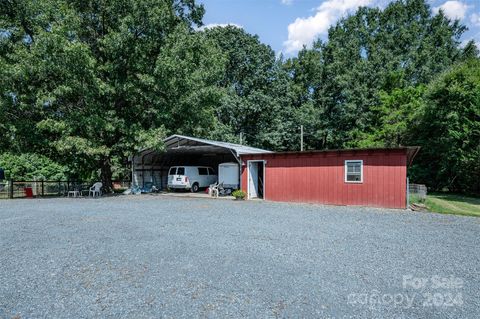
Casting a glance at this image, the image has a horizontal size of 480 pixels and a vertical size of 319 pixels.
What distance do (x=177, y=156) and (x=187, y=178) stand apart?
3.99m

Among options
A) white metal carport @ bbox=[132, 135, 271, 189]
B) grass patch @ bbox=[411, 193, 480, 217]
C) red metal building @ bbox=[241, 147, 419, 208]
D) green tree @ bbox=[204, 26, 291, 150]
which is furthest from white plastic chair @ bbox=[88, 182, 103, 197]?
grass patch @ bbox=[411, 193, 480, 217]

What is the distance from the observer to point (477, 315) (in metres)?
3.44

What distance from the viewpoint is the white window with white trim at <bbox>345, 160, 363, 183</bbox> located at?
42.5 ft

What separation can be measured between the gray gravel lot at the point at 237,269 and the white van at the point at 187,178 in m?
10.6

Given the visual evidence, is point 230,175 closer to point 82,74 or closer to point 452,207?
point 82,74

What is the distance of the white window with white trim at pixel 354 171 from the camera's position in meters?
12.9

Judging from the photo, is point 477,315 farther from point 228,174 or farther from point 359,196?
point 228,174

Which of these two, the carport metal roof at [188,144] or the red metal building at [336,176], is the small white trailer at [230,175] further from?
the red metal building at [336,176]

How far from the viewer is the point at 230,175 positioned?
19.2 m

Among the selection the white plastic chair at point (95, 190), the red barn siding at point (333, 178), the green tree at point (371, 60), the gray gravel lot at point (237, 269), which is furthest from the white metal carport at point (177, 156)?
the green tree at point (371, 60)

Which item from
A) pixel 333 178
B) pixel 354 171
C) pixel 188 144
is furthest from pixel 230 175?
pixel 354 171

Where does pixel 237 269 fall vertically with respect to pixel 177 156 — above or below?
below

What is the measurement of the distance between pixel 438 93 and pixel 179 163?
19305mm

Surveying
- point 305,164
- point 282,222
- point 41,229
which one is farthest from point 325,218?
point 41,229
